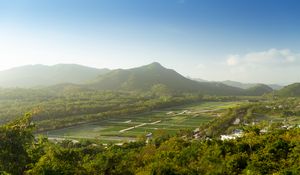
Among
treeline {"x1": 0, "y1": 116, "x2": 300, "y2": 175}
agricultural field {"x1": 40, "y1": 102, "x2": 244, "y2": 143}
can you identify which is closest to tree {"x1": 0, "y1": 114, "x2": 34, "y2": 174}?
treeline {"x1": 0, "y1": 116, "x2": 300, "y2": 175}

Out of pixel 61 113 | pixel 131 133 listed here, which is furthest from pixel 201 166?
pixel 61 113

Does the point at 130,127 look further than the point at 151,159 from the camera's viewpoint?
Yes

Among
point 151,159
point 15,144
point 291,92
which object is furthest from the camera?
point 291,92

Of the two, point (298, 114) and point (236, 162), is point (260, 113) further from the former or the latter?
point (236, 162)

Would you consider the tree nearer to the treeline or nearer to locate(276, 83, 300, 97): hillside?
the treeline

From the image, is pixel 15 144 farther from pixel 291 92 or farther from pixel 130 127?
pixel 291 92

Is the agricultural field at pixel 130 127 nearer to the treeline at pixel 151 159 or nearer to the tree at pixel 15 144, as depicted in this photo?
the treeline at pixel 151 159

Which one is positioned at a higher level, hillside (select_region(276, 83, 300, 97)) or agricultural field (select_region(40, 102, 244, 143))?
hillside (select_region(276, 83, 300, 97))

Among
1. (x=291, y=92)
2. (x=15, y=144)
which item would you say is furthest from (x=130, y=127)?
(x=291, y=92)
